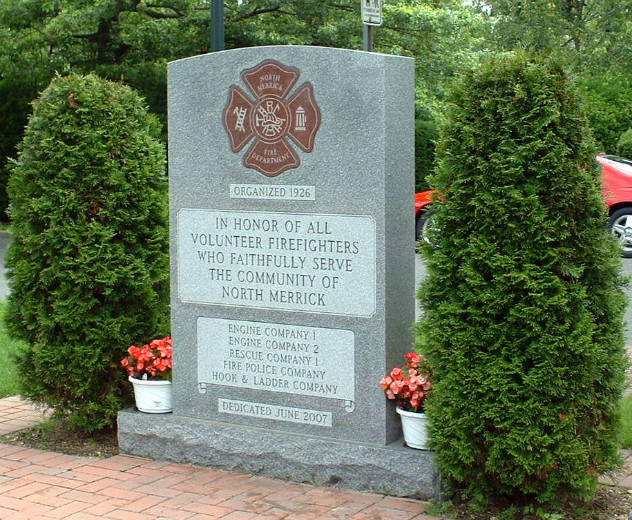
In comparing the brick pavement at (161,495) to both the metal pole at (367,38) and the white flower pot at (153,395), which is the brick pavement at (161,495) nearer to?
the white flower pot at (153,395)

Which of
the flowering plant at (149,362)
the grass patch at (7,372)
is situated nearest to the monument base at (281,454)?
the flowering plant at (149,362)

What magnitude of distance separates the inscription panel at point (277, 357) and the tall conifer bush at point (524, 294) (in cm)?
71

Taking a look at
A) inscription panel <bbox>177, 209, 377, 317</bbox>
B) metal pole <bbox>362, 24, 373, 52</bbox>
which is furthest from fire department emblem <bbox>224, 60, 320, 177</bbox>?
metal pole <bbox>362, 24, 373, 52</bbox>

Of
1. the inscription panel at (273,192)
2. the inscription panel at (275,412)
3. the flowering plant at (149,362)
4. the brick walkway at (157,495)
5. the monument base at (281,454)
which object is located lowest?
the brick walkway at (157,495)

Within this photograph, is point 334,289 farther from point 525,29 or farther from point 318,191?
point 525,29

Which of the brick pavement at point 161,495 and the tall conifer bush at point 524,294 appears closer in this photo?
the tall conifer bush at point 524,294

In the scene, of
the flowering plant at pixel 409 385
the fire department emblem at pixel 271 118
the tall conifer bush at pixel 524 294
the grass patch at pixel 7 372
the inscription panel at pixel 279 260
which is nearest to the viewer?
the tall conifer bush at pixel 524 294

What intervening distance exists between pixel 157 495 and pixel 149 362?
97 cm

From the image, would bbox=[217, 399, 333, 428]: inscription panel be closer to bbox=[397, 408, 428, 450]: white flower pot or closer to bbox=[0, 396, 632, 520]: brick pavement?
bbox=[0, 396, 632, 520]: brick pavement

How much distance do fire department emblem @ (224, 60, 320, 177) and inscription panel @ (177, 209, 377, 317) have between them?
0.30 m

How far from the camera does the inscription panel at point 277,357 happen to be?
522cm

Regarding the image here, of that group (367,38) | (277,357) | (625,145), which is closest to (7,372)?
(277,357)

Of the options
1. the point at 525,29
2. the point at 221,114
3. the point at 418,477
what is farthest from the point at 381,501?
the point at 525,29

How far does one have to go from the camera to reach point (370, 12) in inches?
338
